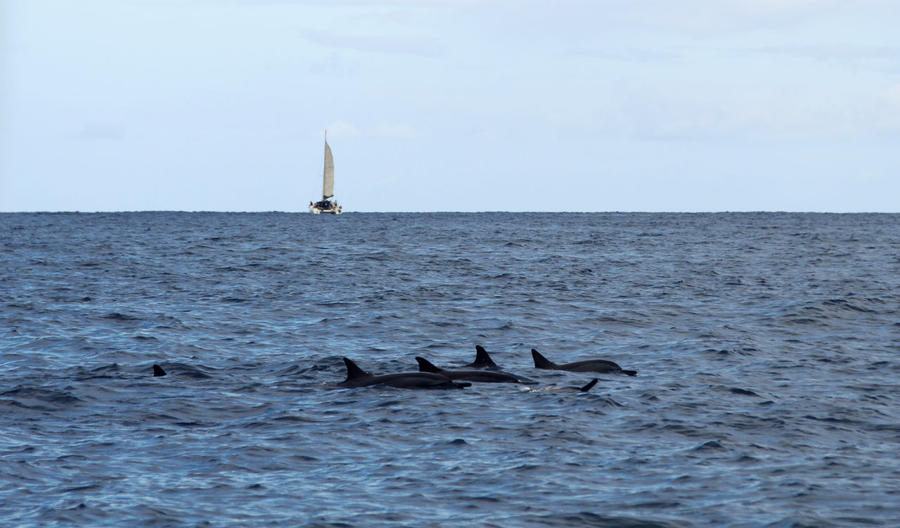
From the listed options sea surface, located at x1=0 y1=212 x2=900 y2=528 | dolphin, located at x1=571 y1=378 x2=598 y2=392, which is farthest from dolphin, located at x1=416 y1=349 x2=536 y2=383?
dolphin, located at x1=571 y1=378 x2=598 y2=392

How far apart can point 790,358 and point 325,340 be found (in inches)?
455

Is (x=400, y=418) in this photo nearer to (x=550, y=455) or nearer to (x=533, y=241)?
(x=550, y=455)

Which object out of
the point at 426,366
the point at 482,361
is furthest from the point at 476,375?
the point at 482,361

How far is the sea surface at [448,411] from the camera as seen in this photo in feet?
40.6

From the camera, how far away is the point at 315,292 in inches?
1641

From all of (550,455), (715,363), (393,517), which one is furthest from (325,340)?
(393,517)

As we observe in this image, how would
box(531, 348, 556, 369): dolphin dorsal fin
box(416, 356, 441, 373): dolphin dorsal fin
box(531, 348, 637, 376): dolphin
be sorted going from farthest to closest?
box(531, 348, 556, 369): dolphin dorsal fin → box(531, 348, 637, 376): dolphin → box(416, 356, 441, 373): dolphin dorsal fin
